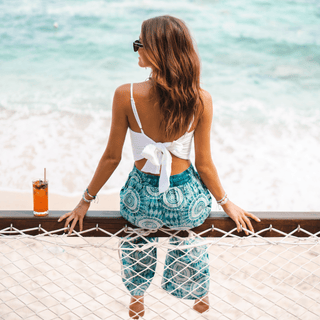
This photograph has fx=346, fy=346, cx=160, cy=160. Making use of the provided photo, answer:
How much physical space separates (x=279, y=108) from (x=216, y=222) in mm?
5870

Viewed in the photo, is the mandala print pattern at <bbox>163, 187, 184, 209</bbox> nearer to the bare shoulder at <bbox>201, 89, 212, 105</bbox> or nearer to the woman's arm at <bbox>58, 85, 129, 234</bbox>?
the woman's arm at <bbox>58, 85, 129, 234</bbox>

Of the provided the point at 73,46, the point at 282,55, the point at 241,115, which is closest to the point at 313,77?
the point at 282,55

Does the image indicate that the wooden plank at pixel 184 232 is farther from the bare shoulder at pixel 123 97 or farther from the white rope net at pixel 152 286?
the bare shoulder at pixel 123 97

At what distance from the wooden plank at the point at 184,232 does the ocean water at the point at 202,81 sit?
284cm

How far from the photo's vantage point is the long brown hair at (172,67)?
967 millimetres

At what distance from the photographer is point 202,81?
7828 millimetres

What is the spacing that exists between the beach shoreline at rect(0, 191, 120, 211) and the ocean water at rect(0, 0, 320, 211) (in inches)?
9.4

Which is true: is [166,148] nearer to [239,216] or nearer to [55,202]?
[239,216]

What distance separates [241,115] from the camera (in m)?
6.30

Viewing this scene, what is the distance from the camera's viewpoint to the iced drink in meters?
1.20

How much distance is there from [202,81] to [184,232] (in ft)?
22.9

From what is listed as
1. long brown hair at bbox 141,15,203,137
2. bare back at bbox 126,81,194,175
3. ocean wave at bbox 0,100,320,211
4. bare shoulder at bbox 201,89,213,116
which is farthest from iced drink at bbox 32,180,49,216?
ocean wave at bbox 0,100,320,211

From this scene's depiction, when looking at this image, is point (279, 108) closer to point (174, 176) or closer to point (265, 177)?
point (265, 177)

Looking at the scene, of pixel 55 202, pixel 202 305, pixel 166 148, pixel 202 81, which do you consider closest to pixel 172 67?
pixel 166 148
